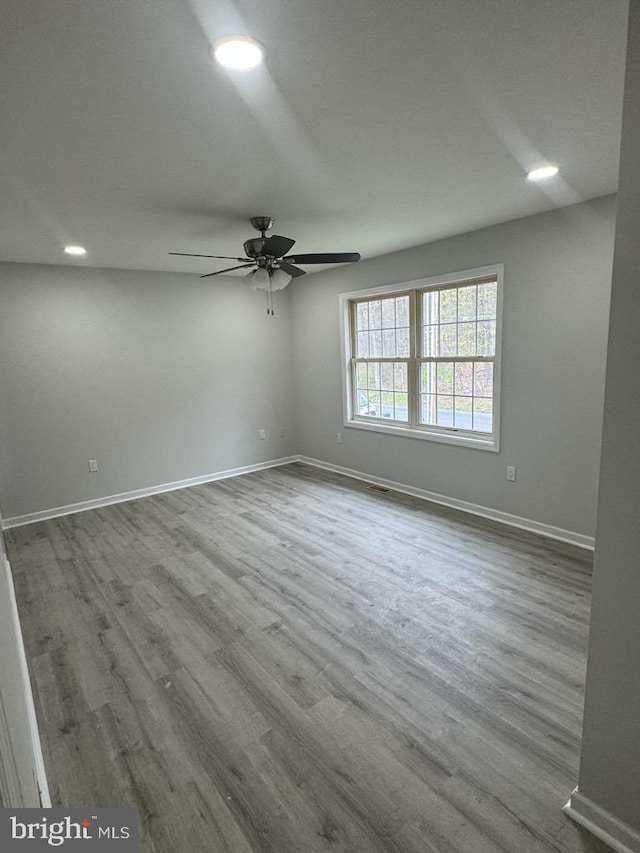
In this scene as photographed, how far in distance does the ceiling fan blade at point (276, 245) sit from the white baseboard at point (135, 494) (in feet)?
10.8

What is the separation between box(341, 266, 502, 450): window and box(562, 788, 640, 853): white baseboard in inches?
112

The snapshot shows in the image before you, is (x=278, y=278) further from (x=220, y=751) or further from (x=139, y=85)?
(x=220, y=751)

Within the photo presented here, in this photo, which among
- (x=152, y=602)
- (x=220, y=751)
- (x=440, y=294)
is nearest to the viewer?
(x=220, y=751)

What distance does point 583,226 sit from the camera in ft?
10.7

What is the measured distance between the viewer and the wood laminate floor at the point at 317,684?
1578 millimetres

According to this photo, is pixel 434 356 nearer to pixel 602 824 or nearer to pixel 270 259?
pixel 270 259

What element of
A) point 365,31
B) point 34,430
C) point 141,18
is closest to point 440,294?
point 365,31

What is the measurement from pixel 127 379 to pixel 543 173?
4332mm

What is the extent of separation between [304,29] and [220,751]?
2632mm

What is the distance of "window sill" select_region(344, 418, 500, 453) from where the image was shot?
4.14m

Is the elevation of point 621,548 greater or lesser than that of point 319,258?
lesser

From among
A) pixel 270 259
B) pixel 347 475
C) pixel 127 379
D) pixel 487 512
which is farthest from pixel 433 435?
pixel 127 379

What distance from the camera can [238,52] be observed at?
1.45m

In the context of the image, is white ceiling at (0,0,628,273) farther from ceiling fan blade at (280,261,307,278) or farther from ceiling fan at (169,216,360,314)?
ceiling fan blade at (280,261,307,278)
